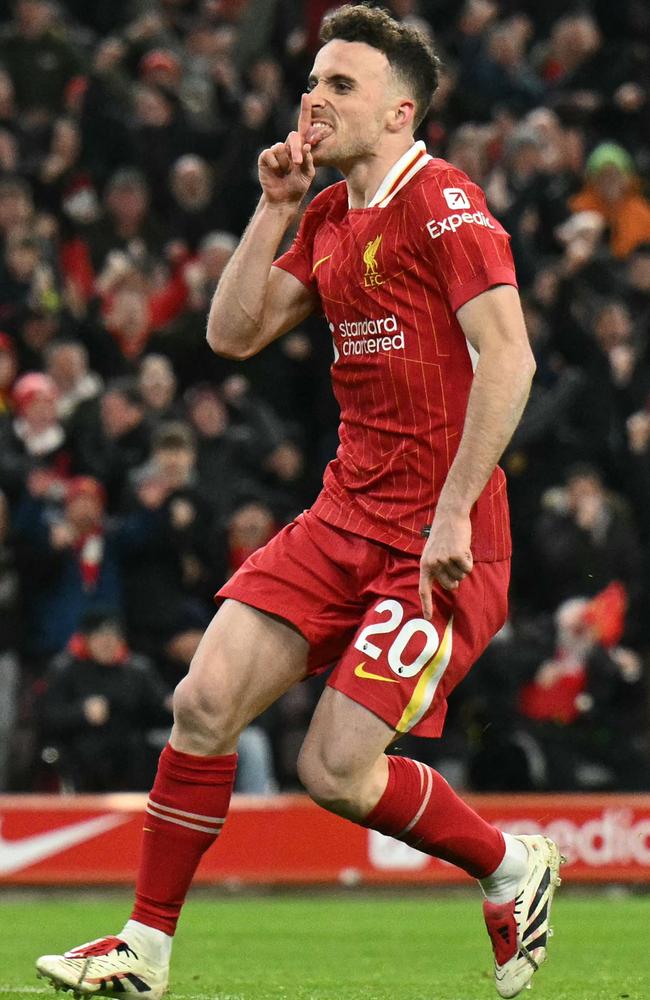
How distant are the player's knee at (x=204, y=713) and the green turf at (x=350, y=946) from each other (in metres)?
0.93

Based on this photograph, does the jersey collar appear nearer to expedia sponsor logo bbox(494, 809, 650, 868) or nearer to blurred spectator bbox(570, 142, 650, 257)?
expedia sponsor logo bbox(494, 809, 650, 868)

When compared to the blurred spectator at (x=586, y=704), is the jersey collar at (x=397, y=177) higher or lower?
higher

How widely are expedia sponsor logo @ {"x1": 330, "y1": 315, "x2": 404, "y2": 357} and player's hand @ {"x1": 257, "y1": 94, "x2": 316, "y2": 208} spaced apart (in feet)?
1.26

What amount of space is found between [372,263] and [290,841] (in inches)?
226

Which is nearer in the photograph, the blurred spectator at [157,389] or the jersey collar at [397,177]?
the jersey collar at [397,177]

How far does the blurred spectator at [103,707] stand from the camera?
10477 mm

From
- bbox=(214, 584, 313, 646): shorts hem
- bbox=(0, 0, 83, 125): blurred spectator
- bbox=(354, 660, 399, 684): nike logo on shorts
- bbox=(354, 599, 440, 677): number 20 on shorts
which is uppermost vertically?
bbox=(0, 0, 83, 125): blurred spectator

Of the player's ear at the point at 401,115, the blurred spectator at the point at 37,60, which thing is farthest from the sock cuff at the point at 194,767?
the blurred spectator at the point at 37,60

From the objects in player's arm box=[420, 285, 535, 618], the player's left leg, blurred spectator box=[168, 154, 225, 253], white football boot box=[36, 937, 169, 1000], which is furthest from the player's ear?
blurred spectator box=[168, 154, 225, 253]

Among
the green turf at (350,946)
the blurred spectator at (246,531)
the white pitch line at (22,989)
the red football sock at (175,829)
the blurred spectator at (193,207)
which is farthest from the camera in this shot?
the blurred spectator at (193,207)

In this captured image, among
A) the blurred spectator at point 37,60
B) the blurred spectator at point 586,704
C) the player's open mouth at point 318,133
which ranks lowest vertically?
the blurred spectator at point 586,704

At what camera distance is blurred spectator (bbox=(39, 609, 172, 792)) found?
34.4 ft

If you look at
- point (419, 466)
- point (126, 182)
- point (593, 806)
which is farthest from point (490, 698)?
point (419, 466)

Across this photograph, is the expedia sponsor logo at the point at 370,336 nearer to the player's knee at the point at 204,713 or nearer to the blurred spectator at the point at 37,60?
the player's knee at the point at 204,713
